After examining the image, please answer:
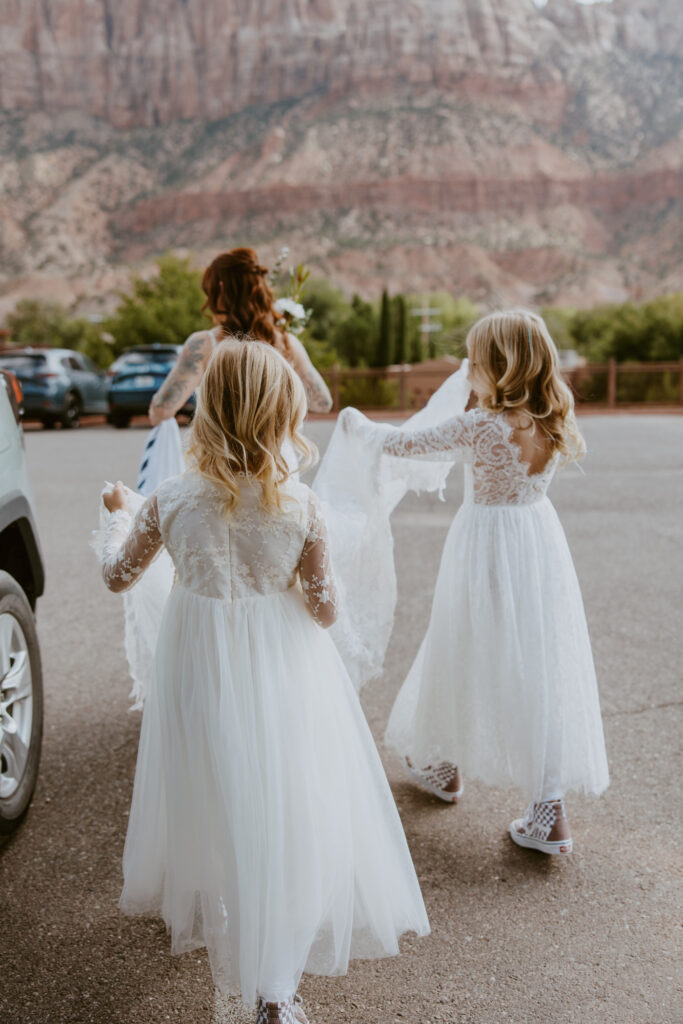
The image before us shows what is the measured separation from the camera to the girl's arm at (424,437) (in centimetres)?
284

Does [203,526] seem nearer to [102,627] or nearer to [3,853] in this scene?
[3,853]

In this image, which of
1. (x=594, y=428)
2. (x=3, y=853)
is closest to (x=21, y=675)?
(x=3, y=853)

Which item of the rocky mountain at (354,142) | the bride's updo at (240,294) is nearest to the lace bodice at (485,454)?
the bride's updo at (240,294)

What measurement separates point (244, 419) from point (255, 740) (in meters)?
0.74

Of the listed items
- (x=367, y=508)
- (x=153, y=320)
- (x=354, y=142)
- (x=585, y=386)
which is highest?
(x=354, y=142)

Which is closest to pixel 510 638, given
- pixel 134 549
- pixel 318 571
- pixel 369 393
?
pixel 318 571

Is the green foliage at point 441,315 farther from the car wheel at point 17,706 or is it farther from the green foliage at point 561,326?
the car wheel at point 17,706

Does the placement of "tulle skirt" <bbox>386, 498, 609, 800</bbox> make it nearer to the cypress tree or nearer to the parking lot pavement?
the parking lot pavement

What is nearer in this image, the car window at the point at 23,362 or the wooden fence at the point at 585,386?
the car window at the point at 23,362

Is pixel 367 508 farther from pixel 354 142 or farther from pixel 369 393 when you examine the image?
pixel 354 142

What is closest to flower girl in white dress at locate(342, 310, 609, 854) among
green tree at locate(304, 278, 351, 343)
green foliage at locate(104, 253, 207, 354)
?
green foliage at locate(104, 253, 207, 354)

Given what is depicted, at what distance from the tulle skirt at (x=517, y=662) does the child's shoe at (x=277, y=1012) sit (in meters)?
1.06

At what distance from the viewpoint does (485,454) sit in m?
2.81

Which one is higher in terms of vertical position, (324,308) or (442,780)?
(442,780)
